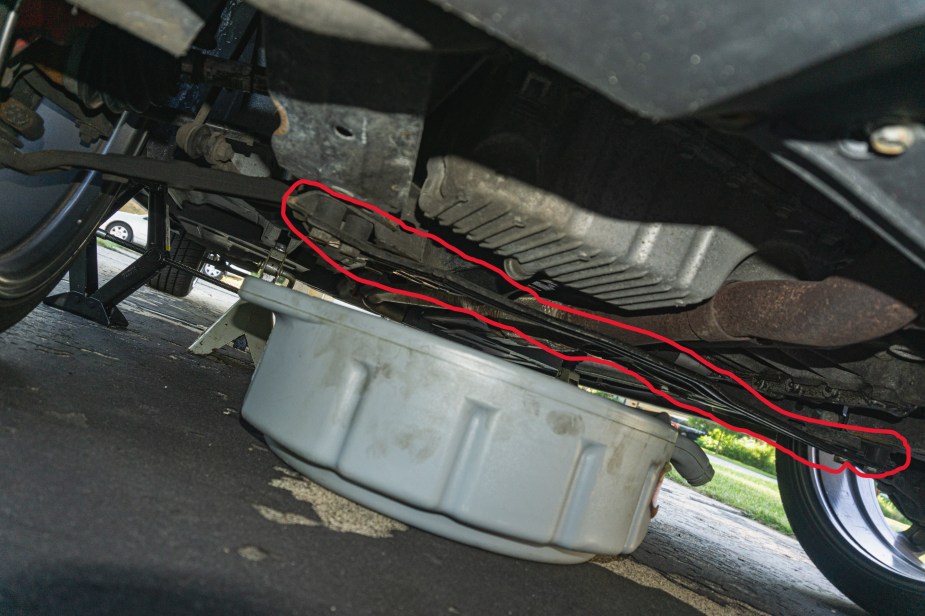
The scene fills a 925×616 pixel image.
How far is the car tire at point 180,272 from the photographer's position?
3.05 m

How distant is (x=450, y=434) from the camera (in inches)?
33.0

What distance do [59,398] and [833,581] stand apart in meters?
2.18

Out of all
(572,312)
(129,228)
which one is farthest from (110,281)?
(129,228)

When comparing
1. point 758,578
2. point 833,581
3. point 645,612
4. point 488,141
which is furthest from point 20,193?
point 833,581

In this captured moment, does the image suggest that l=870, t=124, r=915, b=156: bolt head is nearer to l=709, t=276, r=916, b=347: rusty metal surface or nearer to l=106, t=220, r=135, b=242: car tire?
l=709, t=276, r=916, b=347: rusty metal surface

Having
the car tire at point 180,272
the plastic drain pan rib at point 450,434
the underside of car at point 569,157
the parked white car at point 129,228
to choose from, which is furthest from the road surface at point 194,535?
the parked white car at point 129,228

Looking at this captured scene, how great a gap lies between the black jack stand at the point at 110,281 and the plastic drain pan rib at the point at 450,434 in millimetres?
1348

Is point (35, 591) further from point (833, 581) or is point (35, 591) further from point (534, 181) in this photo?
point (833, 581)

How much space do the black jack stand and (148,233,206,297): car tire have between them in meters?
0.87

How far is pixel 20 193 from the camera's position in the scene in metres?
1.29

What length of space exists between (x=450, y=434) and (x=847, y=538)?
1741 mm

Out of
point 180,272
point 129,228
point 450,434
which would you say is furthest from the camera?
point 129,228

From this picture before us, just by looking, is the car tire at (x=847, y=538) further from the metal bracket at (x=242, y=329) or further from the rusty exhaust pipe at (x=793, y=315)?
the metal bracket at (x=242, y=329)

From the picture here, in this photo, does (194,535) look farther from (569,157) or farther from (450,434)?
(569,157)
